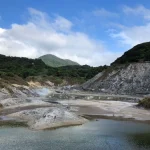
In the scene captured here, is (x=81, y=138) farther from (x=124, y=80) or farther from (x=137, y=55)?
(x=137, y=55)

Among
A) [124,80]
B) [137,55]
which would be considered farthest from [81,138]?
[137,55]

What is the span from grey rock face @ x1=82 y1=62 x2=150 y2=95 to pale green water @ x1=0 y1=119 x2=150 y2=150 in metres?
67.8

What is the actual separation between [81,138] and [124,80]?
8931cm

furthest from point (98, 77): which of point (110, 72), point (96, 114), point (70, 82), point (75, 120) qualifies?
point (75, 120)

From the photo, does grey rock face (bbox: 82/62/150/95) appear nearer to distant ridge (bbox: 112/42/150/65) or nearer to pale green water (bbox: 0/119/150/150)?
distant ridge (bbox: 112/42/150/65)

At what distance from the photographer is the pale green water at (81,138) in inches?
1192

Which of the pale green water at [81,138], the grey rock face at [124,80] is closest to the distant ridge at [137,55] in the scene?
the grey rock face at [124,80]

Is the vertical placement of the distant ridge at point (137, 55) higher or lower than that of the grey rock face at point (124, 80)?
higher

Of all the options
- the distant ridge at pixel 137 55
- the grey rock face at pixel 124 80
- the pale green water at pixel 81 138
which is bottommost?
the pale green water at pixel 81 138

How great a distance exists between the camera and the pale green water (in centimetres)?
3027

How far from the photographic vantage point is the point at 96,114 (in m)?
53.0

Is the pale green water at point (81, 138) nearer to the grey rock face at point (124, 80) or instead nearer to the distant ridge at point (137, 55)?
the grey rock face at point (124, 80)

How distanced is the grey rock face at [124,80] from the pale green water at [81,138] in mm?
67802

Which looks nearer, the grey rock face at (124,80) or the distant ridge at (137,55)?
the grey rock face at (124,80)
